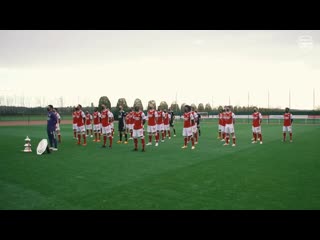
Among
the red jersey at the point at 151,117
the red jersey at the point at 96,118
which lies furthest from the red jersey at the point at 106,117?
the red jersey at the point at 96,118

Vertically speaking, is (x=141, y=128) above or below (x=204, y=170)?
A: above

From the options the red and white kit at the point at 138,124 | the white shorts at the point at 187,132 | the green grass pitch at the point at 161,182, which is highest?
the red and white kit at the point at 138,124

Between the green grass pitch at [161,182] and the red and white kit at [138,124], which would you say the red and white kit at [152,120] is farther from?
the green grass pitch at [161,182]

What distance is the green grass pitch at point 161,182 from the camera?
560 cm

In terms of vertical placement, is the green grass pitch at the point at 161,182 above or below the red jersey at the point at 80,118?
below

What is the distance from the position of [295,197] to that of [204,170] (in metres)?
3.37

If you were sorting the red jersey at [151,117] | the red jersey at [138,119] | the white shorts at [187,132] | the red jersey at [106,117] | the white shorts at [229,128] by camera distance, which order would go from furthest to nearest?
the white shorts at [229,128], the red jersey at [151,117], the red jersey at [106,117], the white shorts at [187,132], the red jersey at [138,119]

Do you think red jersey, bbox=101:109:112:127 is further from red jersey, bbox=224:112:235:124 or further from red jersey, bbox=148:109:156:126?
red jersey, bbox=224:112:235:124

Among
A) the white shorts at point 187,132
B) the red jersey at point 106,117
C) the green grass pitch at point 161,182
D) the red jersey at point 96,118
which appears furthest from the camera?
the red jersey at point 96,118

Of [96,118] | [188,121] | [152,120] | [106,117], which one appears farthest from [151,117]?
[96,118]

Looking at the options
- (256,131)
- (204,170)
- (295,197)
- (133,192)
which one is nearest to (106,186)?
(133,192)

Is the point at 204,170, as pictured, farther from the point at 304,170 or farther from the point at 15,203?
the point at 15,203
